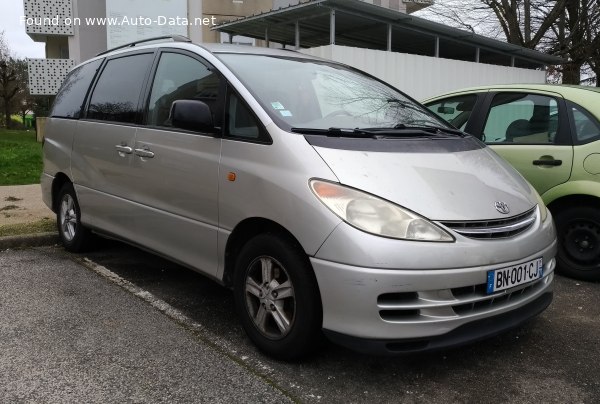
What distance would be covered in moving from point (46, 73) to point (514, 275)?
27421 millimetres

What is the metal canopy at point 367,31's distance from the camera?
1157 centimetres

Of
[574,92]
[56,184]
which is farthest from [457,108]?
[56,184]

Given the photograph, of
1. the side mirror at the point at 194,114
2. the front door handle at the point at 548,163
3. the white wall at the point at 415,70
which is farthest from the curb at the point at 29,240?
the white wall at the point at 415,70

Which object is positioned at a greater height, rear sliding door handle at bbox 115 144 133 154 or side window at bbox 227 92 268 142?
side window at bbox 227 92 268 142

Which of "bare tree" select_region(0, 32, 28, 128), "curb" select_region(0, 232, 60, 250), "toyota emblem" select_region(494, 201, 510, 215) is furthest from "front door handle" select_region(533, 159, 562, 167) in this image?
"bare tree" select_region(0, 32, 28, 128)

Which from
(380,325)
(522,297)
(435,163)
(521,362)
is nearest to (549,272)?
(522,297)

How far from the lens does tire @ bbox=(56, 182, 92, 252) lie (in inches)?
Answer: 199

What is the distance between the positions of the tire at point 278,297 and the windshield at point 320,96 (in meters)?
0.70

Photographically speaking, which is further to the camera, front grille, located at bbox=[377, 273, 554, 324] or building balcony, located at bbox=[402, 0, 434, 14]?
building balcony, located at bbox=[402, 0, 434, 14]

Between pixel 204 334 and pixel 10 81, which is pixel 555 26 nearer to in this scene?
pixel 204 334

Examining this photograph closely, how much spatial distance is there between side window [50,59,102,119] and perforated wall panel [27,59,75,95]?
877 inches

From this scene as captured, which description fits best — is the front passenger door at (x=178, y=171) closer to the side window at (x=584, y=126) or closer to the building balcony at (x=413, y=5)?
the side window at (x=584, y=126)

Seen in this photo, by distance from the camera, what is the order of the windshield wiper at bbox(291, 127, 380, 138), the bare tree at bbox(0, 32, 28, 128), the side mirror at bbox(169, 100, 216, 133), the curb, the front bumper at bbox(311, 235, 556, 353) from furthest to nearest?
1. the bare tree at bbox(0, 32, 28, 128)
2. the curb
3. the side mirror at bbox(169, 100, 216, 133)
4. the windshield wiper at bbox(291, 127, 380, 138)
5. the front bumper at bbox(311, 235, 556, 353)

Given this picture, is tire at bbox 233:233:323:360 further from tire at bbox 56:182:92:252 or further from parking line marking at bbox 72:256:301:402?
tire at bbox 56:182:92:252
